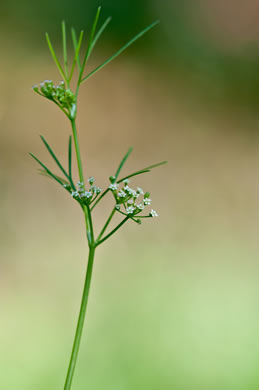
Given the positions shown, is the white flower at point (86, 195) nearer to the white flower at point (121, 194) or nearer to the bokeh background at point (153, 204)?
the white flower at point (121, 194)

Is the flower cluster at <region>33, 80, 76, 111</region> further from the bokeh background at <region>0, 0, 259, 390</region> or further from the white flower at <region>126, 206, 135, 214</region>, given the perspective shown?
the bokeh background at <region>0, 0, 259, 390</region>

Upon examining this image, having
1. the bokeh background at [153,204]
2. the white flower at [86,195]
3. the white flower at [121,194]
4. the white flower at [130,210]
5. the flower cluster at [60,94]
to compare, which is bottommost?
the white flower at [86,195]

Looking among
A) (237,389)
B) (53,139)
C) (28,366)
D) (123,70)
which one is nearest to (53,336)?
(28,366)

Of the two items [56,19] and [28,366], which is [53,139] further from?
[28,366]

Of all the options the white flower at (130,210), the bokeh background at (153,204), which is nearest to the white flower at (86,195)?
the white flower at (130,210)

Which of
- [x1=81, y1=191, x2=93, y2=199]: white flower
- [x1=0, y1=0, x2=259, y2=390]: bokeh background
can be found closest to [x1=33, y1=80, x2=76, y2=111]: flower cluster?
[x1=81, y1=191, x2=93, y2=199]: white flower

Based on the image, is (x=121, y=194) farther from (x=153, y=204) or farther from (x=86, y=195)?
(x=153, y=204)

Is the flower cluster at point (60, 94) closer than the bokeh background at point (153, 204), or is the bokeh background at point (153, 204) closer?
the flower cluster at point (60, 94)

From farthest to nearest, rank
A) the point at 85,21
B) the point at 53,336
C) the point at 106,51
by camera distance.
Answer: the point at 106,51, the point at 85,21, the point at 53,336

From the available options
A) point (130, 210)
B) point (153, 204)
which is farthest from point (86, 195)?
point (153, 204)
